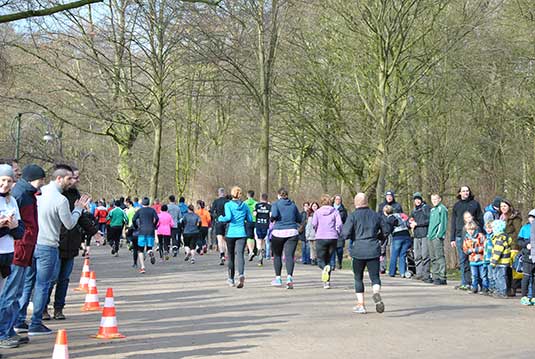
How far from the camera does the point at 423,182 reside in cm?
3312

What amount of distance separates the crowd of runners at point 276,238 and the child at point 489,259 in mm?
26

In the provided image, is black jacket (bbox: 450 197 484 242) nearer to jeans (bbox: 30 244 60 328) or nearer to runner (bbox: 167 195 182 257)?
jeans (bbox: 30 244 60 328)

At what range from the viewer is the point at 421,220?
64.2 ft

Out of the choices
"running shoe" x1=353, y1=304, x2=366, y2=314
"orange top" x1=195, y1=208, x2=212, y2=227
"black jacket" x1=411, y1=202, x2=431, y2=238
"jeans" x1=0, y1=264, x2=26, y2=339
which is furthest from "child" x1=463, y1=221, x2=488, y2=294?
"orange top" x1=195, y1=208, x2=212, y2=227

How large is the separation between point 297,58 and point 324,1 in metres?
3.57

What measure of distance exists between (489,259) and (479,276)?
772 millimetres

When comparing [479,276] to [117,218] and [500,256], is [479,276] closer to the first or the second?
[500,256]

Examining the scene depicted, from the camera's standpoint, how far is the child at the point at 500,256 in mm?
15953

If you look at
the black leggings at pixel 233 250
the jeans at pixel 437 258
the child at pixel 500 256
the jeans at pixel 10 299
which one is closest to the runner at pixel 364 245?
the child at pixel 500 256

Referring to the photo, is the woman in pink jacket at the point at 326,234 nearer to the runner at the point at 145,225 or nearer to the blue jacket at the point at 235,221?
the blue jacket at the point at 235,221

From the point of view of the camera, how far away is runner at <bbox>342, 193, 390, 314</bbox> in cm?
1311

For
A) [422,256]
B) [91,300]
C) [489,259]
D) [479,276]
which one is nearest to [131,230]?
[422,256]

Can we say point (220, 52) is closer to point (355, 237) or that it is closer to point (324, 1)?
point (324, 1)

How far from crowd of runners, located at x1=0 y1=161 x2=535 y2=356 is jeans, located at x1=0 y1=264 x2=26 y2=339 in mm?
11
